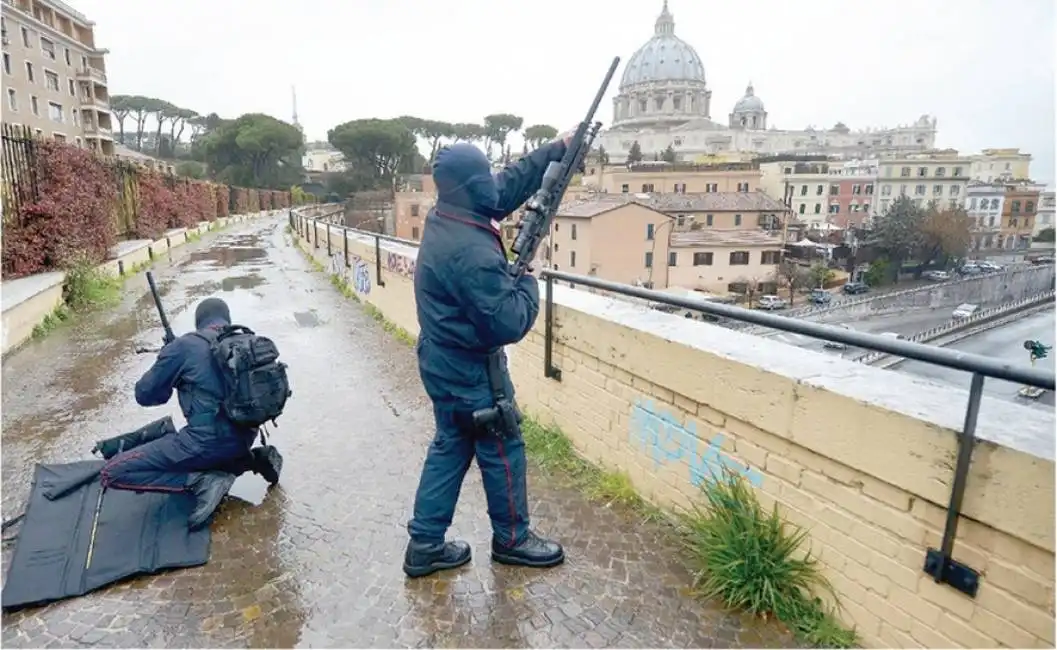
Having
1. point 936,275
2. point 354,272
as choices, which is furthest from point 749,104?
point 354,272

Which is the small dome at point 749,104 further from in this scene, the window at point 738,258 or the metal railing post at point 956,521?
the metal railing post at point 956,521

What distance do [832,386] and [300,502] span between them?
119 inches

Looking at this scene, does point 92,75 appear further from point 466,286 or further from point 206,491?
point 466,286

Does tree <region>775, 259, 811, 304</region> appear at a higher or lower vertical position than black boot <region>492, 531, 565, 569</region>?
lower

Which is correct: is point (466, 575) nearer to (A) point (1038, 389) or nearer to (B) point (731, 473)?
(B) point (731, 473)

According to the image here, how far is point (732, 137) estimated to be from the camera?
11925cm

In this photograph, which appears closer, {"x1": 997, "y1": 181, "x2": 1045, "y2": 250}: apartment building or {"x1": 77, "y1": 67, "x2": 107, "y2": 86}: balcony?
{"x1": 997, "y1": 181, "x2": 1045, "y2": 250}: apartment building

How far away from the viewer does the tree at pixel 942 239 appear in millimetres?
25812

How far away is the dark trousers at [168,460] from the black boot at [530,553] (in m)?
1.72

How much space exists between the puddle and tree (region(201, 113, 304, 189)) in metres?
61.6

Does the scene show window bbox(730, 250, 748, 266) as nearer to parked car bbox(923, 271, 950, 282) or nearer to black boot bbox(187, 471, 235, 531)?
parked car bbox(923, 271, 950, 282)

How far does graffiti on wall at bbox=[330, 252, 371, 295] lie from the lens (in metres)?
9.64

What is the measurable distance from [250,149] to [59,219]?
200 ft

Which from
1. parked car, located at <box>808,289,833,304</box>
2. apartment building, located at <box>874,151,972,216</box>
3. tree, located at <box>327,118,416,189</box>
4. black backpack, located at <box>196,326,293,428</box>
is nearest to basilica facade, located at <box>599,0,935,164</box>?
apartment building, located at <box>874,151,972,216</box>
